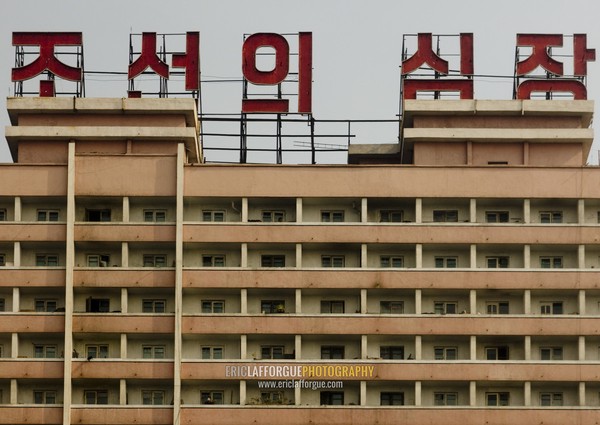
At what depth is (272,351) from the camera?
82438mm

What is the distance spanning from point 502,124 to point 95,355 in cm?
3017

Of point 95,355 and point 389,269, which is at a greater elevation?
point 389,269

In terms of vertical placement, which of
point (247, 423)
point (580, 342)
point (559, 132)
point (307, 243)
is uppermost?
point (559, 132)

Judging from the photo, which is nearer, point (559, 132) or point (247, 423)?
point (247, 423)

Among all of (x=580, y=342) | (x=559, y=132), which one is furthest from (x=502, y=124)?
(x=580, y=342)

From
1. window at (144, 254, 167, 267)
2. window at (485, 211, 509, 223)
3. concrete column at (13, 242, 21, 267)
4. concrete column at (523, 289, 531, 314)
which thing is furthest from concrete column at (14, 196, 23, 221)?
concrete column at (523, 289, 531, 314)

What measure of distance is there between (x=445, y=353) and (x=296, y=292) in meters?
10.1

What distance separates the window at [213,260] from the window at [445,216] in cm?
1377

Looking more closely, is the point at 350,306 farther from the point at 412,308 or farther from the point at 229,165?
the point at 229,165

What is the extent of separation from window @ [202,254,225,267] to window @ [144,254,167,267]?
2.52 metres

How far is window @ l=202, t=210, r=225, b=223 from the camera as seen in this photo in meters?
83.8

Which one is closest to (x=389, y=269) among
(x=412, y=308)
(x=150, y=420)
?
(x=412, y=308)

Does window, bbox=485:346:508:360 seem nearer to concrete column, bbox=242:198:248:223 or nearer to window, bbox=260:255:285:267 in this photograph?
window, bbox=260:255:285:267

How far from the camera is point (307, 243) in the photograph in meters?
82.6
